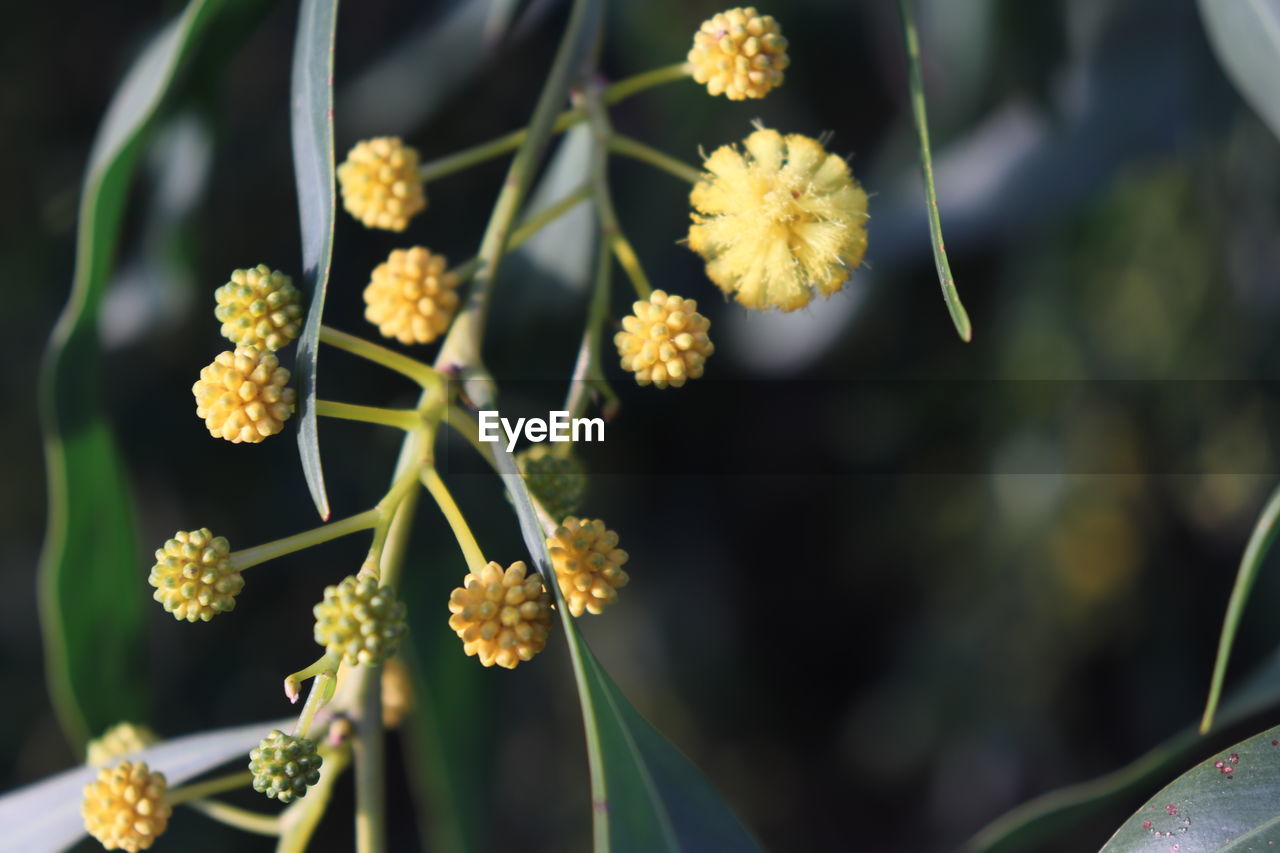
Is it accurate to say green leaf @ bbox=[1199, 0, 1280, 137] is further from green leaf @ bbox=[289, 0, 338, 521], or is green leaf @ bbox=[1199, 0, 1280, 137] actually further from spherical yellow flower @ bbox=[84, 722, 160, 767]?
spherical yellow flower @ bbox=[84, 722, 160, 767]

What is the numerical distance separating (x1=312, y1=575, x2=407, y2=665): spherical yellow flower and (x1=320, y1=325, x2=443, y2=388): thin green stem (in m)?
0.22

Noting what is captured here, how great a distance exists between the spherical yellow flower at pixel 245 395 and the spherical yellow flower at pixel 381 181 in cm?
32

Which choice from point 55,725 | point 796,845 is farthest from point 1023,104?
point 55,725

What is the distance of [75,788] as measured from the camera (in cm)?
121

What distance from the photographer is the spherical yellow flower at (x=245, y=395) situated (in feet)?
2.91

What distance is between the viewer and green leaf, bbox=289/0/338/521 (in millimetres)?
860

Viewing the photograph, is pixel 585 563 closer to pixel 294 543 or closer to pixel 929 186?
pixel 294 543

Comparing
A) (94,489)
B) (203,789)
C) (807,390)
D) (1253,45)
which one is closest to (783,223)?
(1253,45)

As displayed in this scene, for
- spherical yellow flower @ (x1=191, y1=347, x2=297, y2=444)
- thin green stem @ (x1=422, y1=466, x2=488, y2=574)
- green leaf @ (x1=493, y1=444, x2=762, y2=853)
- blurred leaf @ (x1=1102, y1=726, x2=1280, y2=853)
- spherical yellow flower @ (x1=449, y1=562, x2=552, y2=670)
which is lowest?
blurred leaf @ (x1=1102, y1=726, x2=1280, y2=853)

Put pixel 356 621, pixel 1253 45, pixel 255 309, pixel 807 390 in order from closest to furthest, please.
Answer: pixel 356 621
pixel 255 309
pixel 1253 45
pixel 807 390

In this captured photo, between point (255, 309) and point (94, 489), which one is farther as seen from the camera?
point (94, 489)

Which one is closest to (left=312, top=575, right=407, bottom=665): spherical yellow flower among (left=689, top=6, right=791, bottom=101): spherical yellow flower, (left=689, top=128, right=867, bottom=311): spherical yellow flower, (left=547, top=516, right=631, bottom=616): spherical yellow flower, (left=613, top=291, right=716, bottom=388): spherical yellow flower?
(left=547, top=516, right=631, bottom=616): spherical yellow flower

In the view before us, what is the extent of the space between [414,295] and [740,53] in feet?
1.31

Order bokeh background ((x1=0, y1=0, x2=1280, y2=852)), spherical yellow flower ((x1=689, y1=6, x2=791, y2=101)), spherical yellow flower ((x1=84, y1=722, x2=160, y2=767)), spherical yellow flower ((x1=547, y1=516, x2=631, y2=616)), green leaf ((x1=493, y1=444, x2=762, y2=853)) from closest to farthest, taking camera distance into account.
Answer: green leaf ((x1=493, y1=444, x2=762, y2=853))
spherical yellow flower ((x1=547, y1=516, x2=631, y2=616))
spherical yellow flower ((x1=689, y1=6, x2=791, y2=101))
spherical yellow flower ((x1=84, y1=722, x2=160, y2=767))
bokeh background ((x1=0, y1=0, x2=1280, y2=852))
